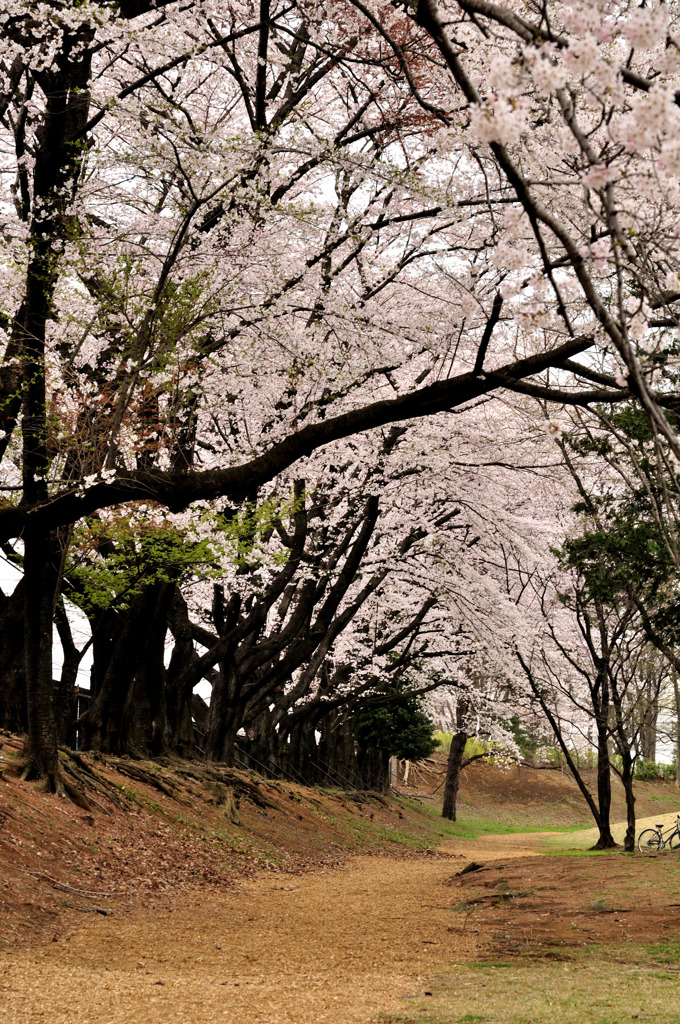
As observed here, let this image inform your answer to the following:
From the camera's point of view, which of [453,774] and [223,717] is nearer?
[223,717]

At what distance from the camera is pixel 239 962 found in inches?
221

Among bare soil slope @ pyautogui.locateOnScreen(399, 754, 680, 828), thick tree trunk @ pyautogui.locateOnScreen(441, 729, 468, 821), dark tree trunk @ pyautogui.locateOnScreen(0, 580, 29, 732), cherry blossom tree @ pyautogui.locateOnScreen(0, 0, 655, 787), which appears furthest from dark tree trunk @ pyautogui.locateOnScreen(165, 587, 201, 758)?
bare soil slope @ pyautogui.locateOnScreen(399, 754, 680, 828)

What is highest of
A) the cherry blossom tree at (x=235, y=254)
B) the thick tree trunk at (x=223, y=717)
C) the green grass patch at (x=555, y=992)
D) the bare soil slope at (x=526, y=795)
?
the cherry blossom tree at (x=235, y=254)

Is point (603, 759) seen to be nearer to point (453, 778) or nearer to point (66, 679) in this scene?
point (66, 679)

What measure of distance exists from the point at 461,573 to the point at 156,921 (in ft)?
42.1

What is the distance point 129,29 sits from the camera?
343 inches

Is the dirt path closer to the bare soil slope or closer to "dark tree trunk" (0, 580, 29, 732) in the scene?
"dark tree trunk" (0, 580, 29, 732)

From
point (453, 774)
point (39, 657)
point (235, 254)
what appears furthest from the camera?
point (453, 774)

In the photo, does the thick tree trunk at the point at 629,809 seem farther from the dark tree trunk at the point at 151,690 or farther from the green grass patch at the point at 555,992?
the green grass patch at the point at 555,992

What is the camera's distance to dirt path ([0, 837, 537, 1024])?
167 inches

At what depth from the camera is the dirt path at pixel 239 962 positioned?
4238 millimetres

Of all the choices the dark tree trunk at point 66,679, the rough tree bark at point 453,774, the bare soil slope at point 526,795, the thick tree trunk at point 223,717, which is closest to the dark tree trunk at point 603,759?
the thick tree trunk at point 223,717

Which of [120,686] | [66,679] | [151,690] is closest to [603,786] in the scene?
[151,690]

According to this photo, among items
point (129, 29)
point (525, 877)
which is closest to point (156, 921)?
point (525, 877)
